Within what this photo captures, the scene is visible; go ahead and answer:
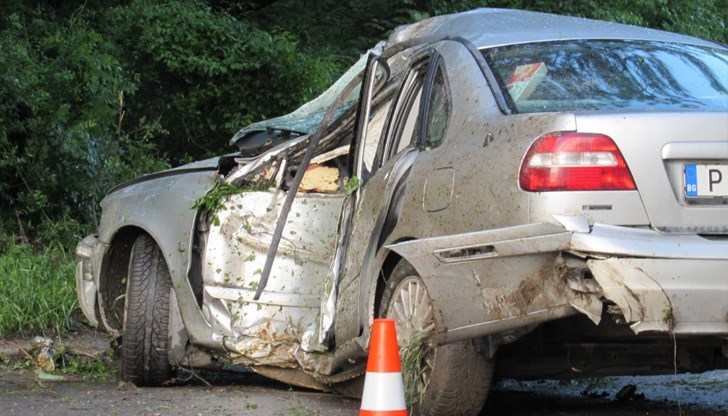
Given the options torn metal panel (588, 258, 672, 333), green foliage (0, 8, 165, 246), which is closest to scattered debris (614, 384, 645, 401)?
torn metal panel (588, 258, 672, 333)

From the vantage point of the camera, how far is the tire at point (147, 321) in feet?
22.1

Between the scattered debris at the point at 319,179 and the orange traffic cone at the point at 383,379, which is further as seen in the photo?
the scattered debris at the point at 319,179

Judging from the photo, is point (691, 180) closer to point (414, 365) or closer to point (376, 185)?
point (414, 365)

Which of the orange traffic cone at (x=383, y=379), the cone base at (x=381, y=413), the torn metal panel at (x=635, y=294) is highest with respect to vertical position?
the torn metal panel at (x=635, y=294)

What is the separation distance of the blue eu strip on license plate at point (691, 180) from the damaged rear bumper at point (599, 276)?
0.56 feet

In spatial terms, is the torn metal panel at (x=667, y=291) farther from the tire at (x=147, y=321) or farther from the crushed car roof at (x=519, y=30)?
the tire at (x=147, y=321)

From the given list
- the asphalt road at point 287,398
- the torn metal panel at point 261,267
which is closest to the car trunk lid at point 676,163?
the asphalt road at point 287,398

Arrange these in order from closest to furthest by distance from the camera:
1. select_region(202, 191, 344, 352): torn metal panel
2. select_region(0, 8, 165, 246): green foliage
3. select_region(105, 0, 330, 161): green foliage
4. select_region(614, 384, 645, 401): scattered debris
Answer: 1. select_region(202, 191, 344, 352): torn metal panel
2. select_region(614, 384, 645, 401): scattered debris
3. select_region(0, 8, 165, 246): green foliage
4. select_region(105, 0, 330, 161): green foliage

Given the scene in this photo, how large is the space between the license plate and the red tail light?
8.4 inches

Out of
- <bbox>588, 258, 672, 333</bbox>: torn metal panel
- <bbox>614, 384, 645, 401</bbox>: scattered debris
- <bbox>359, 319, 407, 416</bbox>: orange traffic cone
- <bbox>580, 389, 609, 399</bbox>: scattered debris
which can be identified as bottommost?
<bbox>580, 389, 609, 399</bbox>: scattered debris

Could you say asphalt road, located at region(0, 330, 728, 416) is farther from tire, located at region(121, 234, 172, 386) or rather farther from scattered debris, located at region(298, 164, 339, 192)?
scattered debris, located at region(298, 164, 339, 192)

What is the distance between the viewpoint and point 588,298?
170 inches

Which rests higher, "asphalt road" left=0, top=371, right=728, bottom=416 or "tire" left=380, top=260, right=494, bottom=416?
"tire" left=380, top=260, right=494, bottom=416

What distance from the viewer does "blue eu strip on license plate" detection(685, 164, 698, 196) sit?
14.6 ft
